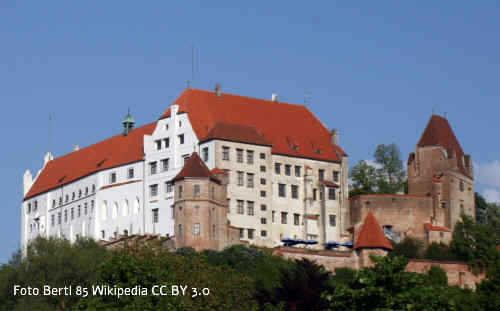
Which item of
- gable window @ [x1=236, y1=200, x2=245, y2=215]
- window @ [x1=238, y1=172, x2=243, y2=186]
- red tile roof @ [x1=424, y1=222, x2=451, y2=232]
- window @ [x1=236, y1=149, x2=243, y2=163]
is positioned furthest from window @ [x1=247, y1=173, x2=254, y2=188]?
red tile roof @ [x1=424, y1=222, x2=451, y2=232]

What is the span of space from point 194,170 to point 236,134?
7902 mm

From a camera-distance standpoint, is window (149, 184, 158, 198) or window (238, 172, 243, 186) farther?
window (149, 184, 158, 198)

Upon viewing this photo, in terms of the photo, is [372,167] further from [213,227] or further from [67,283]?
[67,283]

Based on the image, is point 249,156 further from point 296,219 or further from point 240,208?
point 296,219

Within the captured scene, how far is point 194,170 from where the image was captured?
92.4 m

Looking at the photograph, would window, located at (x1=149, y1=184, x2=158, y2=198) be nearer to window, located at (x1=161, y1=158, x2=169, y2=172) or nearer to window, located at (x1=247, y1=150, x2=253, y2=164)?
window, located at (x1=161, y1=158, x2=169, y2=172)

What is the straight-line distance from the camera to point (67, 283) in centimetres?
7950

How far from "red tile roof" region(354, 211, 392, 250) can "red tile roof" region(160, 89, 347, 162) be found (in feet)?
43.7

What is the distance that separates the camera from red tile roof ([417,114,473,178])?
351 ft

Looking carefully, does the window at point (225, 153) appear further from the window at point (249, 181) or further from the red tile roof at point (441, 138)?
the red tile roof at point (441, 138)

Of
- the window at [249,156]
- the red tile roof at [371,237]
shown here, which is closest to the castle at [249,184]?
the window at [249,156]

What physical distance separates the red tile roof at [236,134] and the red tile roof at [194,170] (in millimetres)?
4361

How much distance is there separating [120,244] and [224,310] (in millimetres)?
26869

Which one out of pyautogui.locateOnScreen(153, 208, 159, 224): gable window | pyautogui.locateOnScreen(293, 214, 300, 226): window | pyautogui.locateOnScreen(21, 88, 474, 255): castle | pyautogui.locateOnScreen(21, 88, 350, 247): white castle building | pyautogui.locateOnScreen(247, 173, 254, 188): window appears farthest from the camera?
pyautogui.locateOnScreen(293, 214, 300, 226): window
